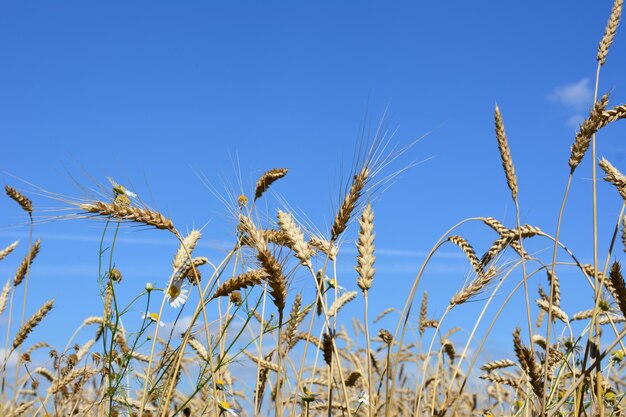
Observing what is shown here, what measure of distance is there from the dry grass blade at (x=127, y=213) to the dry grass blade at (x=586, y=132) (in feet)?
5.49

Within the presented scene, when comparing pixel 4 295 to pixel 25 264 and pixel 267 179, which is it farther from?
pixel 267 179

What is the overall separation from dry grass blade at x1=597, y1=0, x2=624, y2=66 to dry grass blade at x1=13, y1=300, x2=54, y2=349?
3.29 metres

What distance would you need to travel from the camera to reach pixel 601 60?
3.01 metres

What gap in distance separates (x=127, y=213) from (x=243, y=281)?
542 mm

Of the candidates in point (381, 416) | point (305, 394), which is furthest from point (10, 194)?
point (381, 416)

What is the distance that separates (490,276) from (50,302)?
2.64m

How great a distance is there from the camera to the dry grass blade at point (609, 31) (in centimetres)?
301

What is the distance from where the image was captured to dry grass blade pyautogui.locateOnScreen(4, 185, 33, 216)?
15.7ft

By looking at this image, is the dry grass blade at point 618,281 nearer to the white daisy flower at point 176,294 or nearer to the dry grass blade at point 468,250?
the dry grass blade at point 468,250

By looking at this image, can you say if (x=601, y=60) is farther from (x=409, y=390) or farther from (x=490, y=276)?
(x=409, y=390)

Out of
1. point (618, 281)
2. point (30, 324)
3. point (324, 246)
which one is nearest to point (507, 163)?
point (618, 281)

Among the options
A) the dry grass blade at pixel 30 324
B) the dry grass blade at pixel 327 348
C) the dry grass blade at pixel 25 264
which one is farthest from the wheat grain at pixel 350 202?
the dry grass blade at pixel 25 264

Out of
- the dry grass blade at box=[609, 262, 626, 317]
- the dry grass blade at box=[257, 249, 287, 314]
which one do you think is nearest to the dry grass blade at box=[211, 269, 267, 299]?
the dry grass blade at box=[257, 249, 287, 314]

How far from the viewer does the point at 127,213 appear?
2.84 meters
